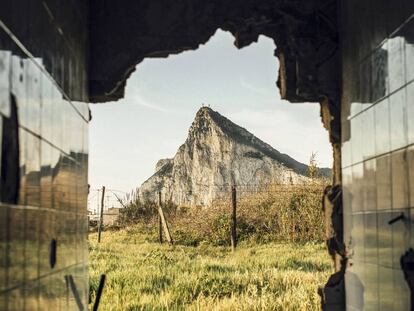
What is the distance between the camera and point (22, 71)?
238cm

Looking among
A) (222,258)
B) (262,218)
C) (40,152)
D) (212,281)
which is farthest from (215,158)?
(40,152)

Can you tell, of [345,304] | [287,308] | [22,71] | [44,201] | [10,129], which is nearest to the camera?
[10,129]

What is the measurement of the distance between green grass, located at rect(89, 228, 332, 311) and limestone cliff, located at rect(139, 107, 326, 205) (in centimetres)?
3674

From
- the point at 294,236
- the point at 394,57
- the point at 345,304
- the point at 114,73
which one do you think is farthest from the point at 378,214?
the point at 294,236

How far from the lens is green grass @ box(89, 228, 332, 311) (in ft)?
22.7

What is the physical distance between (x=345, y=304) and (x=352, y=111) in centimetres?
139

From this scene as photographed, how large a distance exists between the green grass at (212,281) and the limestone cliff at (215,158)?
3674cm

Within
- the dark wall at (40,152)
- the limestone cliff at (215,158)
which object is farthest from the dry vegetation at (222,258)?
the limestone cliff at (215,158)

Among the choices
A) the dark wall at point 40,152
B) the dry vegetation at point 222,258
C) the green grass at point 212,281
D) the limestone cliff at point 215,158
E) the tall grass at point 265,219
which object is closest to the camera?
the dark wall at point 40,152

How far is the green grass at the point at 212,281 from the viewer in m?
6.91

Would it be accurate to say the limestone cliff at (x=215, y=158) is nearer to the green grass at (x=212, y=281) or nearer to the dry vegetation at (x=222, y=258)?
the dry vegetation at (x=222, y=258)

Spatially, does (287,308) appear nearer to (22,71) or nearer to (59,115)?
(59,115)

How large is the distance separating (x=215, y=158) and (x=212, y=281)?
1761 inches

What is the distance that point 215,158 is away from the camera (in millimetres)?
53219
